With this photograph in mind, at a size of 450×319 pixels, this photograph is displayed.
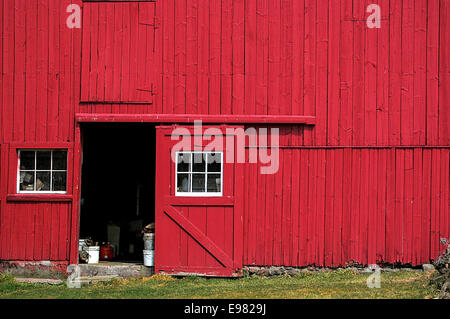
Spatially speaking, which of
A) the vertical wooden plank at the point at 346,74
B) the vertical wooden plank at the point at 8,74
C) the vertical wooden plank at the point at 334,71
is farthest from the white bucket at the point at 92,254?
the vertical wooden plank at the point at 346,74

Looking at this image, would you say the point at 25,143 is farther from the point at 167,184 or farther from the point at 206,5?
the point at 206,5

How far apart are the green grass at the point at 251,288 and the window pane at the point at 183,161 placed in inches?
79.6

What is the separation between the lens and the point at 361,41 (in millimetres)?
12422

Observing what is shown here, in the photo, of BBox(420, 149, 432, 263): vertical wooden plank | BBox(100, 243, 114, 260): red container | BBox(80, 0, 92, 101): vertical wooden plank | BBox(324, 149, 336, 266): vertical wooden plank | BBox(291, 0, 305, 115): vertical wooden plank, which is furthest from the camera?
BBox(100, 243, 114, 260): red container

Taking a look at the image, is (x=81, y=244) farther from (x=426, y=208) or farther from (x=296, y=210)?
(x=426, y=208)

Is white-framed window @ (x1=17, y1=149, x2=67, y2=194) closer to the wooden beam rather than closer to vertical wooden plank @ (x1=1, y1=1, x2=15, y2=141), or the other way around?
vertical wooden plank @ (x1=1, y1=1, x2=15, y2=141)

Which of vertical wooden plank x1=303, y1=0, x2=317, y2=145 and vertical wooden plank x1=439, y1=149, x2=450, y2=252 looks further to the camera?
vertical wooden plank x1=303, y1=0, x2=317, y2=145

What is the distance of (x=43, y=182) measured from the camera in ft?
42.0

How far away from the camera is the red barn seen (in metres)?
12.3

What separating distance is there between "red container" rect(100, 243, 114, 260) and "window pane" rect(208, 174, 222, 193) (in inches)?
117

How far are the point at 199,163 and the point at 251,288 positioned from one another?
2657 mm

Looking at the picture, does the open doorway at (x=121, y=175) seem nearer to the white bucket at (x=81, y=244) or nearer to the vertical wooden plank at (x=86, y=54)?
the white bucket at (x=81, y=244)

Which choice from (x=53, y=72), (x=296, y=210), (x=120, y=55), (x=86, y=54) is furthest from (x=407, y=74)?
(x=53, y=72)

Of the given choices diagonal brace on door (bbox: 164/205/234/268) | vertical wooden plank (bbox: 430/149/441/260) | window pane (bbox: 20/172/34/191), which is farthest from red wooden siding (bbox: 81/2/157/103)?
vertical wooden plank (bbox: 430/149/441/260)
